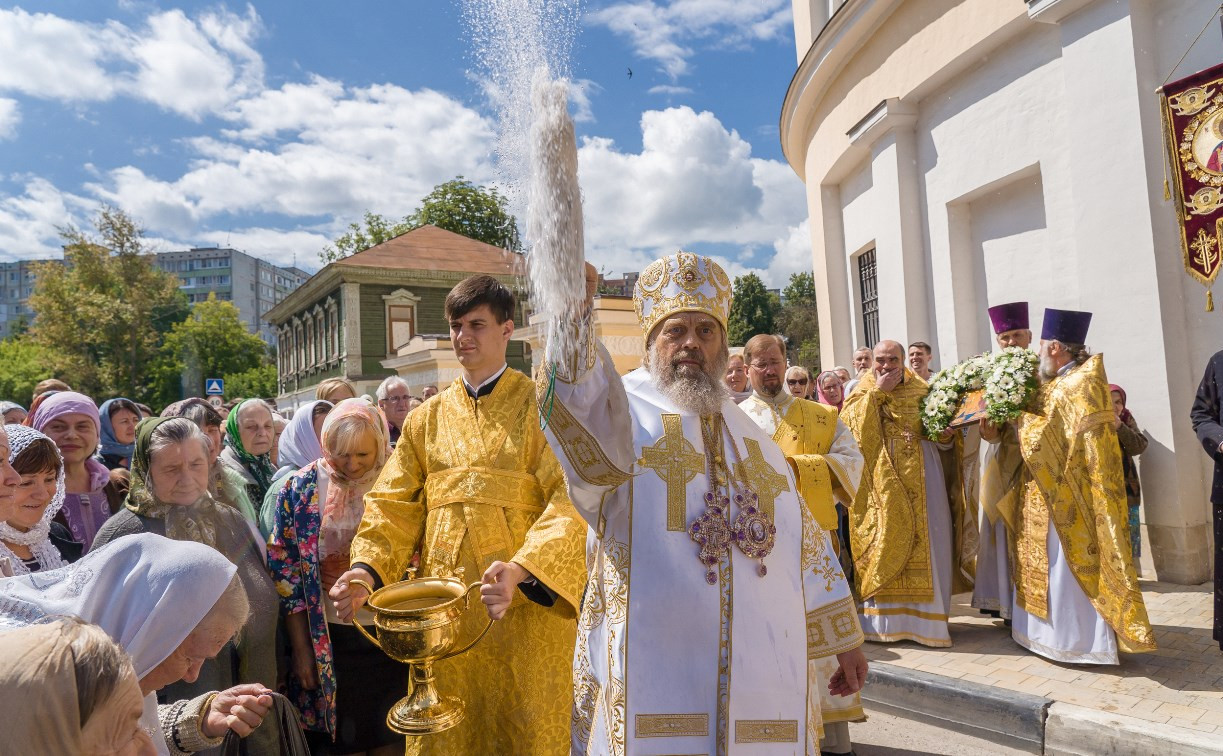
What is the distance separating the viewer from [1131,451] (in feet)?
21.7

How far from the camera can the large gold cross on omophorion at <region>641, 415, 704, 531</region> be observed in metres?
2.53

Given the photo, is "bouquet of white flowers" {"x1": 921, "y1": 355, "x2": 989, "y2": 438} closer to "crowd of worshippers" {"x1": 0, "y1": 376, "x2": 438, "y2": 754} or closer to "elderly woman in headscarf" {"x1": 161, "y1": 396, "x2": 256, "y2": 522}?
"crowd of worshippers" {"x1": 0, "y1": 376, "x2": 438, "y2": 754}

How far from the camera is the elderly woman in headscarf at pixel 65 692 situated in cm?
113

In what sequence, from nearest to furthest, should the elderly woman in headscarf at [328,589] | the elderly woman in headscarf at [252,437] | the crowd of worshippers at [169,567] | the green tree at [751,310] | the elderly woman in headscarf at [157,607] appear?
the crowd of worshippers at [169,567] < the elderly woman in headscarf at [157,607] < the elderly woman in headscarf at [328,589] < the elderly woman in headscarf at [252,437] < the green tree at [751,310]

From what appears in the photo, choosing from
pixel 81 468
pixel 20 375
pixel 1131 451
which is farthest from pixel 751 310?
pixel 81 468

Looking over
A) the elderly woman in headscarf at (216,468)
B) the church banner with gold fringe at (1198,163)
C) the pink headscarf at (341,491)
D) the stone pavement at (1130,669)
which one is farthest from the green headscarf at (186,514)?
the church banner with gold fringe at (1198,163)

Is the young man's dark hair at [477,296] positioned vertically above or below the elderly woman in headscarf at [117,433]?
above

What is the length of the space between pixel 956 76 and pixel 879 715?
24.3 ft

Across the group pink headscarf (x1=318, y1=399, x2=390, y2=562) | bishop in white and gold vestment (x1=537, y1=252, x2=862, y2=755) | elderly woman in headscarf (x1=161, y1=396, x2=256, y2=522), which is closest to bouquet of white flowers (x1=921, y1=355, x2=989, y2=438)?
bishop in white and gold vestment (x1=537, y1=252, x2=862, y2=755)

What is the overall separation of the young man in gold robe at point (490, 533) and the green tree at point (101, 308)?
108 ft

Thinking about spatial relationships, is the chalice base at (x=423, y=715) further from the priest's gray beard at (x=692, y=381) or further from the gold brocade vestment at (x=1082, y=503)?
the gold brocade vestment at (x=1082, y=503)

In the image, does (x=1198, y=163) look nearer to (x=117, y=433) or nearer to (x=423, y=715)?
(x=423, y=715)

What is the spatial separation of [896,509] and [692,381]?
4.03m

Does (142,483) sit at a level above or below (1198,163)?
below
